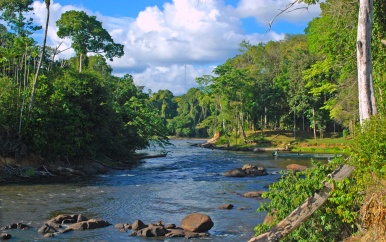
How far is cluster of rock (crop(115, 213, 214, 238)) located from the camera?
15141mm

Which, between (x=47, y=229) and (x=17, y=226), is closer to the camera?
(x=47, y=229)

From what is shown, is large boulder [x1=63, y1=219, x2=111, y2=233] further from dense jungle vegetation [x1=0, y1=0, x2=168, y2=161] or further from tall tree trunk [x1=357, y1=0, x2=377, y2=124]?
dense jungle vegetation [x1=0, y1=0, x2=168, y2=161]

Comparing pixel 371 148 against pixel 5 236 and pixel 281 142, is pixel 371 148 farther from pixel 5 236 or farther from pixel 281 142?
pixel 281 142

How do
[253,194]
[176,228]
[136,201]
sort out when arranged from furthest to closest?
[253,194] < [136,201] < [176,228]

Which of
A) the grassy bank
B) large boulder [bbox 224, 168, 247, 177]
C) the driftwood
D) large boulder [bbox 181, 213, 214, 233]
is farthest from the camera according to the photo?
the grassy bank

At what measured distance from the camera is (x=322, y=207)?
390 inches

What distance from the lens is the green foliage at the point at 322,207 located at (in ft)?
31.0

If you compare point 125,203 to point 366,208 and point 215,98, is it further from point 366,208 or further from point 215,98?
point 215,98

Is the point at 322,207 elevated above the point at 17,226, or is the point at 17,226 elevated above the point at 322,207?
the point at 322,207

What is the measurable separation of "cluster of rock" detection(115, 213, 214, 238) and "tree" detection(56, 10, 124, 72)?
35.8 m

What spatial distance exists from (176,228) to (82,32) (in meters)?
39.5

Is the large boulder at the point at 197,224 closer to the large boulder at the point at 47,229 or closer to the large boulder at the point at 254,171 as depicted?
the large boulder at the point at 47,229

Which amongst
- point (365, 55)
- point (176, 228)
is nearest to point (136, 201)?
point (176, 228)

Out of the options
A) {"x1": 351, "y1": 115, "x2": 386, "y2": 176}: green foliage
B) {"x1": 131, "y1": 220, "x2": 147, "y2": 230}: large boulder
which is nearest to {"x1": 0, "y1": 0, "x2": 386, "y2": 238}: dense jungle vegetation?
{"x1": 351, "y1": 115, "x2": 386, "y2": 176}: green foliage
